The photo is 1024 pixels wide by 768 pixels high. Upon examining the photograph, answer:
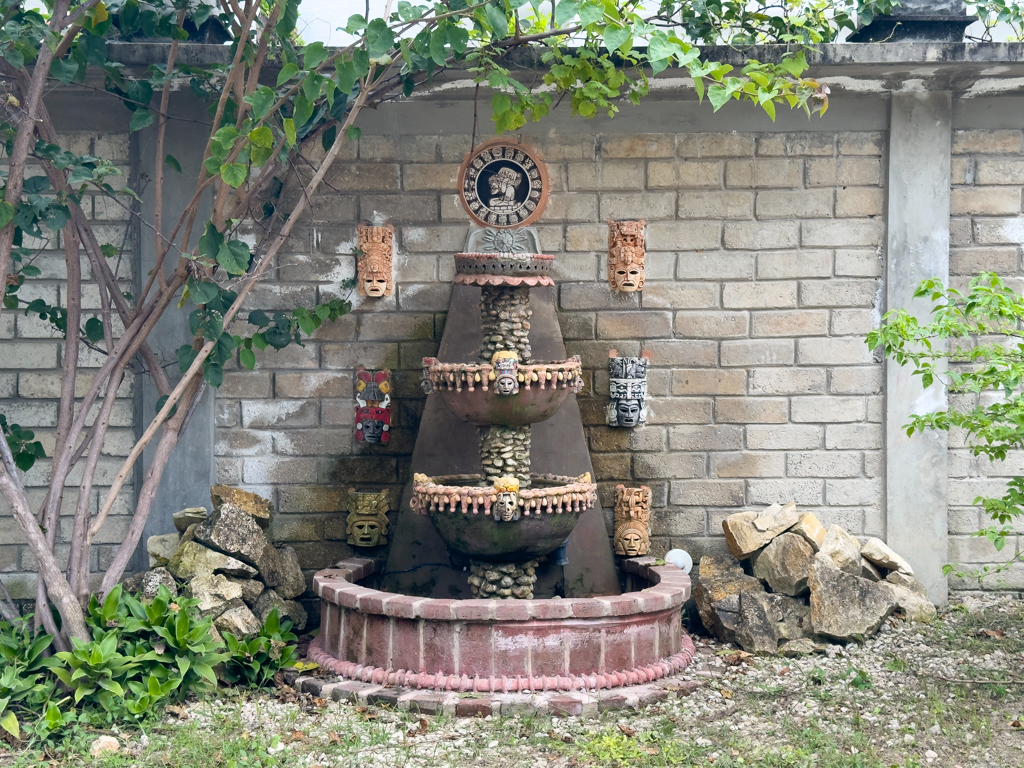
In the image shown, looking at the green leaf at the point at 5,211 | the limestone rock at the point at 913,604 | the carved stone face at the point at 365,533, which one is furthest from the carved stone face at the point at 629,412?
the green leaf at the point at 5,211

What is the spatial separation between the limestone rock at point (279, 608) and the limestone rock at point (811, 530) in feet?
9.91

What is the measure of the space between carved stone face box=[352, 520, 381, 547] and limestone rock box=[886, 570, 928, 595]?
3.27 meters

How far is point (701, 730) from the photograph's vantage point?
4.25m

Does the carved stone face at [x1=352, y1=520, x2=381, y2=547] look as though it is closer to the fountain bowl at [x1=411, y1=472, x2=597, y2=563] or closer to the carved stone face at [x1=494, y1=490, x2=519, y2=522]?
A: the fountain bowl at [x1=411, y1=472, x2=597, y2=563]

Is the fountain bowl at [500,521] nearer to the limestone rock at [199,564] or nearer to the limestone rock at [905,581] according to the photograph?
the limestone rock at [199,564]

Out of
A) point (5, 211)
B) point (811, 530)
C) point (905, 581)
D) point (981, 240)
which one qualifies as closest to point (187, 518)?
point (5, 211)

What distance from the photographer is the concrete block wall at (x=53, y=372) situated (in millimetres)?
5984

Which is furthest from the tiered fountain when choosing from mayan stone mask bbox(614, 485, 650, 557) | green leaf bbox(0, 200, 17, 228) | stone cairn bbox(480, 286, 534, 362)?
green leaf bbox(0, 200, 17, 228)

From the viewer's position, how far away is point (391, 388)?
20.0 feet

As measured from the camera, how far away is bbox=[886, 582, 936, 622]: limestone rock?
579cm

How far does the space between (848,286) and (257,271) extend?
376cm

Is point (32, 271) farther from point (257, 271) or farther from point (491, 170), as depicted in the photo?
point (491, 170)

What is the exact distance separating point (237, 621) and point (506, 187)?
123 inches

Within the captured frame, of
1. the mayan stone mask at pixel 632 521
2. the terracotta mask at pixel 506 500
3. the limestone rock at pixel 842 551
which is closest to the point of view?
the terracotta mask at pixel 506 500
